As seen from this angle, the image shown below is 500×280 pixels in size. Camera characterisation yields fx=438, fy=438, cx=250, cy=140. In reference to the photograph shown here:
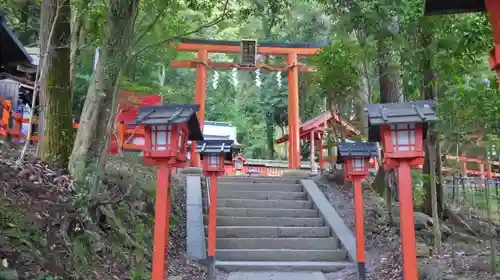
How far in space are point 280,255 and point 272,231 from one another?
2.80 ft

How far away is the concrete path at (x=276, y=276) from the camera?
7.14 m

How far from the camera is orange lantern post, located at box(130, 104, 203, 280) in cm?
446

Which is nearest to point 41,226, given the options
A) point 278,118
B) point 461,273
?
point 461,273

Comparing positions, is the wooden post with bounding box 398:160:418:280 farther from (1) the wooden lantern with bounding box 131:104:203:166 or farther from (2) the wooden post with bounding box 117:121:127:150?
(2) the wooden post with bounding box 117:121:127:150

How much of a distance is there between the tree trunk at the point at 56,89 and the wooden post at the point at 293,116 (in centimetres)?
938

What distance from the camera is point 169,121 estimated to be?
450cm

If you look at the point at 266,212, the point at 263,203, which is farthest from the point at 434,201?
the point at 263,203

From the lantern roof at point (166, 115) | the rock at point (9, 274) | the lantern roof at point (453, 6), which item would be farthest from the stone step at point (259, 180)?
the lantern roof at point (453, 6)

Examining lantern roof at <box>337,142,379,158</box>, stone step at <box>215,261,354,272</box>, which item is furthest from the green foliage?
stone step at <box>215,261,354,272</box>

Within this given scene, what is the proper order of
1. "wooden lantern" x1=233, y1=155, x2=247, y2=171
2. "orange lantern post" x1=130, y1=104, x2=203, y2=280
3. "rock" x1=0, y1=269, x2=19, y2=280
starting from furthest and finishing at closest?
"wooden lantern" x1=233, y1=155, x2=247, y2=171 < "orange lantern post" x1=130, y1=104, x2=203, y2=280 < "rock" x1=0, y1=269, x2=19, y2=280

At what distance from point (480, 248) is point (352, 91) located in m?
4.53

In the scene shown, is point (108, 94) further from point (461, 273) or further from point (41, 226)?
point (461, 273)

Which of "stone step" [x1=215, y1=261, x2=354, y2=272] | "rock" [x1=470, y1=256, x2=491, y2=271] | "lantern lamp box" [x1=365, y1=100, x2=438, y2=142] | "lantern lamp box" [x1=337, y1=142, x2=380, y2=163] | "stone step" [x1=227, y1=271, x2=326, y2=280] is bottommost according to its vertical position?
"stone step" [x1=227, y1=271, x2=326, y2=280]

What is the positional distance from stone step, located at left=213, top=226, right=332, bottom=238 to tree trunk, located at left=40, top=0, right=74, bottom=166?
3.39 m
